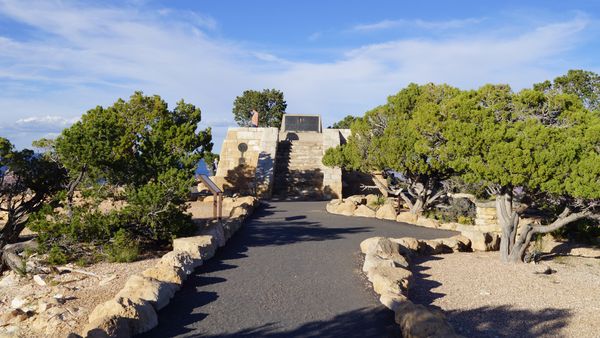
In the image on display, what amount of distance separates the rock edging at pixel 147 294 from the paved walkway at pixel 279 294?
176 millimetres

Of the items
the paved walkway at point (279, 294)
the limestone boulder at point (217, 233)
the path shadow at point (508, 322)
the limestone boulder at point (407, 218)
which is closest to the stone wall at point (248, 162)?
the limestone boulder at point (407, 218)

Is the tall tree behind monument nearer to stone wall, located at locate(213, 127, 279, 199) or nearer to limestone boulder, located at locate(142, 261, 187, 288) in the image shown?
stone wall, located at locate(213, 127, 279, 199)

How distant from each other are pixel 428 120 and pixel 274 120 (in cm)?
3350

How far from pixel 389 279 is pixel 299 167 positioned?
20.6 metres

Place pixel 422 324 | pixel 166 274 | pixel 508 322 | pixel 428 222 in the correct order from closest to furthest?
pixel 422 324, pixel 508 322, pixel 166 274, pixel 428 222

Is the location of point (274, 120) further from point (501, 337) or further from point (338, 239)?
point (501, 337)

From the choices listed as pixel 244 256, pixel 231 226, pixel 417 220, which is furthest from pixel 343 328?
pixel 417 220

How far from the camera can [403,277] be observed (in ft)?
30.3

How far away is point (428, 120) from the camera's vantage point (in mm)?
14891

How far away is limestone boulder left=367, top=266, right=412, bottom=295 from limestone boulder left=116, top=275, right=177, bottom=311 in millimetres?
3565

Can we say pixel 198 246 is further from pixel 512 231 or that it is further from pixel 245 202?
pixel 245 202

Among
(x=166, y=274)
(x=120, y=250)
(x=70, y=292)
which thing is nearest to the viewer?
(x=70, y=292)

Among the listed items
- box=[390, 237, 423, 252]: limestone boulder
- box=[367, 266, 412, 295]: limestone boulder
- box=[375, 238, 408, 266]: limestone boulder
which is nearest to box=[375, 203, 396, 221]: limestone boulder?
box=[390, 237, 423, 252]: limestone boulder

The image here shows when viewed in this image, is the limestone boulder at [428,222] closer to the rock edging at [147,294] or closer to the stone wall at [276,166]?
the stone wall at [276,166]
